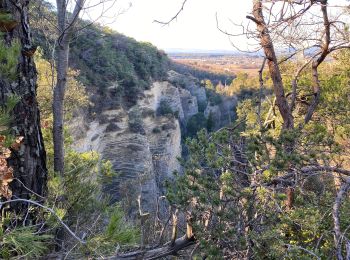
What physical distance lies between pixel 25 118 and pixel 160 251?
53.3 inches

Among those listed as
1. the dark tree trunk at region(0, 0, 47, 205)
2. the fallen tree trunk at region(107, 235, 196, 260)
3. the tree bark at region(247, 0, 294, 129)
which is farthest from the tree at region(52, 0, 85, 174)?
the tree bark at region(247, 0, 294, 129)

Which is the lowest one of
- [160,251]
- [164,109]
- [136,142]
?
[136,142]

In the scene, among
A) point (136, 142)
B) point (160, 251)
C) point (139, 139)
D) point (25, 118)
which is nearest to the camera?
point (160, 251)

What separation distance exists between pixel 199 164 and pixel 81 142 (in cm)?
1072

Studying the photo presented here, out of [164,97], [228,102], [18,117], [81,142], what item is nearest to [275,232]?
[18,117]

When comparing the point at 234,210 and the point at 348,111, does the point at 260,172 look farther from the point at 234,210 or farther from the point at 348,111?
the point at 348,111

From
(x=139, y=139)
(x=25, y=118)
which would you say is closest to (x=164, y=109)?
(x=139, y=139)

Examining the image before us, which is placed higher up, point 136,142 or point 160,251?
point 160,251

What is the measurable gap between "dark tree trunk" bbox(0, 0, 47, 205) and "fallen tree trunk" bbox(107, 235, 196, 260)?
80cm

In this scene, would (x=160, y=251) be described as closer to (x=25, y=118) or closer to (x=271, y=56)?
(x=25, y=118)

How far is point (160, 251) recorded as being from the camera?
8.57 ft

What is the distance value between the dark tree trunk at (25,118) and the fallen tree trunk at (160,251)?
2.61 ft

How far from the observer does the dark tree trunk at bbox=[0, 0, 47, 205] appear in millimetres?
2703

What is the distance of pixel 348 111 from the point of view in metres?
5.99
